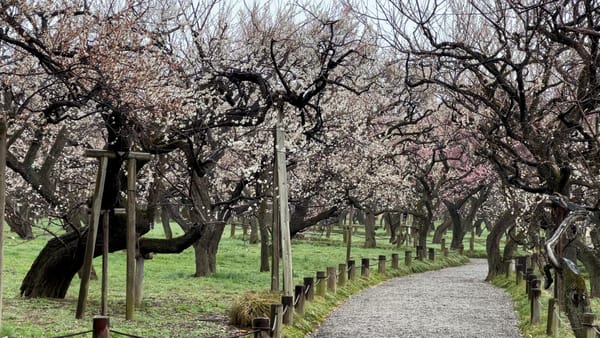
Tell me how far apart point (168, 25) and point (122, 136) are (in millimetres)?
7058

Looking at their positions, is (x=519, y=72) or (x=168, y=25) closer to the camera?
(x=519, y=72)

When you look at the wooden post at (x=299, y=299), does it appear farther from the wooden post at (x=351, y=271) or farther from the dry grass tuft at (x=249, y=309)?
the wooden post at (x=351, y=271)

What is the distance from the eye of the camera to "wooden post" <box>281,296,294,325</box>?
12398 millimetres

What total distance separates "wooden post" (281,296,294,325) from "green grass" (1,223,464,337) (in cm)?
18

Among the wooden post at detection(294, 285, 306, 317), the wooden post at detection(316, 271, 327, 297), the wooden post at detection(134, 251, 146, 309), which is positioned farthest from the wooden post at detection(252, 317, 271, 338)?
the wooden post at detection(316, 271, 327, 297)

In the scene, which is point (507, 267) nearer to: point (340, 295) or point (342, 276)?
point (342, 276)

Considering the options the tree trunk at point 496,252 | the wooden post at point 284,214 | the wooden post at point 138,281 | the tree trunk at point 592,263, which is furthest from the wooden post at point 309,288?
the tree trunk at point 496,252

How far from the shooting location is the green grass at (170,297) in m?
11.3

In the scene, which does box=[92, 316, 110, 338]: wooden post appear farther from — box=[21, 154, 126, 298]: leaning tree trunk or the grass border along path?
box=[21, 154, 126, 298]: leaning tree trunk

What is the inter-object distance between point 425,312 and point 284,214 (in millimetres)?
5591

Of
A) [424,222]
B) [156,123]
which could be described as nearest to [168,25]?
[156,123]

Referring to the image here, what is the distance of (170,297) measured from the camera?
1688cm

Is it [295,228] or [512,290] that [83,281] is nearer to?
[295,228]

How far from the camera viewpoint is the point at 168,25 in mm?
18500
